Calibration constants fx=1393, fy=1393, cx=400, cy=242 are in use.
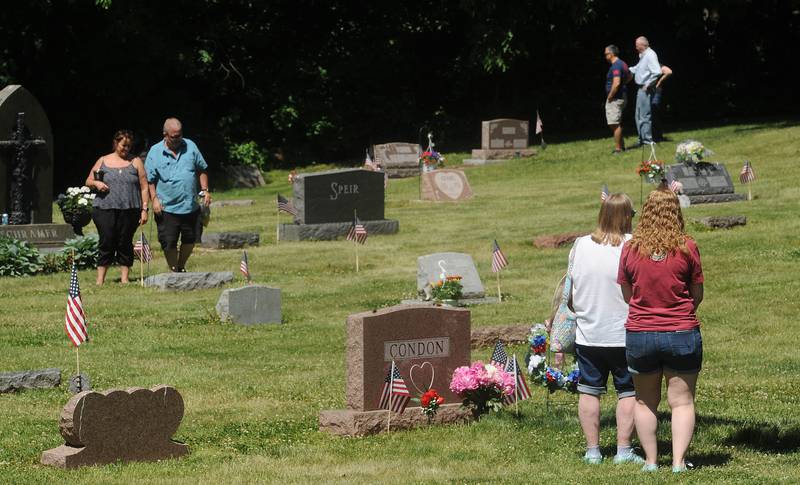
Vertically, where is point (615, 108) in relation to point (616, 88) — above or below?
A: below

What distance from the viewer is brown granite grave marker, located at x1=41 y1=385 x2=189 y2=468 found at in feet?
30.1

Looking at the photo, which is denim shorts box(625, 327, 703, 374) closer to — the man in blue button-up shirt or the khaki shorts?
the man in blue button-up shirt

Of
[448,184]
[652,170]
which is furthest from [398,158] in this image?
[652,170]

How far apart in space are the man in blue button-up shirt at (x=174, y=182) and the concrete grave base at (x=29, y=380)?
18.8ft

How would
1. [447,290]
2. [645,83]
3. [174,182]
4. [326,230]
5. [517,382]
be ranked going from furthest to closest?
[645,83] → [326,230] → [174,182] → [447,290] → [517,382]

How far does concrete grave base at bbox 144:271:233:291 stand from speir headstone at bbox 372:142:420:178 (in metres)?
16.0

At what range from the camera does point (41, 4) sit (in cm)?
3675

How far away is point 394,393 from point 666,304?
261 cm

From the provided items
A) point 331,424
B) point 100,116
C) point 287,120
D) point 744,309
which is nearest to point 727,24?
point 287,120

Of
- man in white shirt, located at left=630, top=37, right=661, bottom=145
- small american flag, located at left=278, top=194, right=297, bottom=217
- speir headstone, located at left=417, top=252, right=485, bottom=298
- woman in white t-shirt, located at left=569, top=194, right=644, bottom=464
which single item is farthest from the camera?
man in white shirt, located at left=630, top=37, right=661, bottom=145

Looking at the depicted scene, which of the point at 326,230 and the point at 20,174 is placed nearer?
the point at 20,174

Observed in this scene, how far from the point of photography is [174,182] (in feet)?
58.6

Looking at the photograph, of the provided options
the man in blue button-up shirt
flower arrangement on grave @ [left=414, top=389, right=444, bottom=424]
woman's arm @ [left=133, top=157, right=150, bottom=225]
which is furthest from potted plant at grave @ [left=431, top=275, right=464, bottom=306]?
flower arrangement on grave @ [left=414, top=389, right=444, bottom=424]

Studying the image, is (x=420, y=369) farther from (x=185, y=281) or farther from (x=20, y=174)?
(x=20, y=174)
